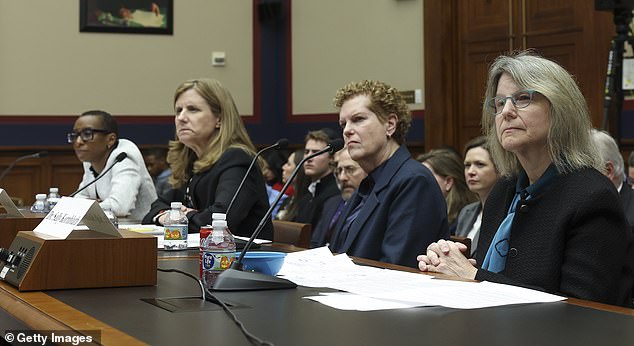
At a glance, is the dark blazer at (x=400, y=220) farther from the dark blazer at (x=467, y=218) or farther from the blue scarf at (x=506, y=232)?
the dark blazer at (x=467, y=218)

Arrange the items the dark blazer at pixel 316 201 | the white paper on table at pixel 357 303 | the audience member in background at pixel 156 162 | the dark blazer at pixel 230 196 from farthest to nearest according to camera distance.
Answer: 1. the audience member in background at pixel 156 162
2. the dark blazer at pixel 316 201
3. the dark blazer at pixel 230 196
4. the white paper on table at pixel 357 303

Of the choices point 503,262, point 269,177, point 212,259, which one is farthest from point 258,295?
point 269,177

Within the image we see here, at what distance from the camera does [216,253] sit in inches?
84.8

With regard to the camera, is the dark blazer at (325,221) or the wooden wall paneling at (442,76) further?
the wooden wall paneling at (442,76)

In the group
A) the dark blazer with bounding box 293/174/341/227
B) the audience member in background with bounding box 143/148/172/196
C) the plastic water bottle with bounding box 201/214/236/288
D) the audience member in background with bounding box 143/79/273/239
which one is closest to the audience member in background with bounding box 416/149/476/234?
the dark blazer with bounding box 293/174/341/227

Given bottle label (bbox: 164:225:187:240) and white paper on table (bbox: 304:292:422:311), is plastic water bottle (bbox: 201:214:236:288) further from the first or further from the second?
bottle label (bbox: 164:225:187:240)

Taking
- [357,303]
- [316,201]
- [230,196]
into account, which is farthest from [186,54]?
[357,303]

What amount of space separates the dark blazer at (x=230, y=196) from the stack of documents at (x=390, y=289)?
1.31m

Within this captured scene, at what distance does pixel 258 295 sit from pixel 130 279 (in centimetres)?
31

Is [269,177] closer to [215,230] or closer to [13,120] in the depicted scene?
[13,120]

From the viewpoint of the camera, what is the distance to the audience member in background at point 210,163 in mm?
3801

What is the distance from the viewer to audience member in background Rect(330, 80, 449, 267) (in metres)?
3.04

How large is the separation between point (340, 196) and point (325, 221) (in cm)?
27
